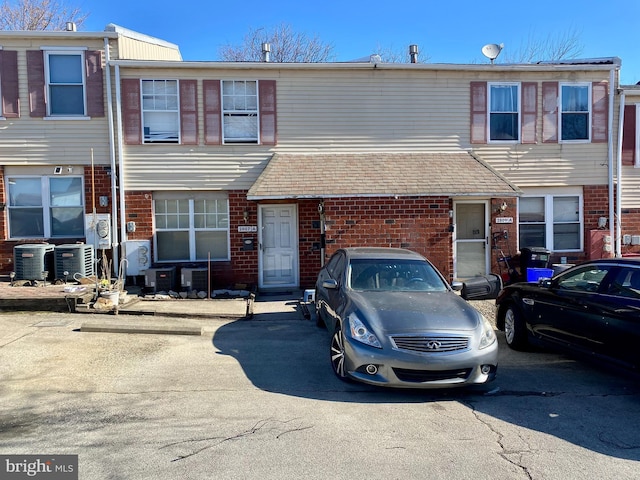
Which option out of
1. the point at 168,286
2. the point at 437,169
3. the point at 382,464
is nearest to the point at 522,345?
the point at 382,464

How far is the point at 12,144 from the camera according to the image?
1130 centimetres

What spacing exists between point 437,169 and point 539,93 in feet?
11.9

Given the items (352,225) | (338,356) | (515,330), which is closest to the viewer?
(338,356)

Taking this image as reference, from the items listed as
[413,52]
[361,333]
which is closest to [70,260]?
[361,333]

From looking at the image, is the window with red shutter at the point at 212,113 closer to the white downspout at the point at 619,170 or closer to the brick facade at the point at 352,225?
the brick facade at the point at 352,225

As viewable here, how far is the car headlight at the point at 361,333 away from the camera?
16.5 ft

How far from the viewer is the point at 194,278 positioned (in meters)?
11.0

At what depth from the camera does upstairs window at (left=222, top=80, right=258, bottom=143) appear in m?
11.8

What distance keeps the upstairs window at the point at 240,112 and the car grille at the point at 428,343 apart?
320 inches

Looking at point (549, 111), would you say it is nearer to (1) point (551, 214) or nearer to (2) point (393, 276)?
(1) point (551, 214)

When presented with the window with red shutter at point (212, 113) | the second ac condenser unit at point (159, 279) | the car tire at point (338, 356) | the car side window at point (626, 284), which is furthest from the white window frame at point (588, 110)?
the second ac condenser unit at point (159, 279)

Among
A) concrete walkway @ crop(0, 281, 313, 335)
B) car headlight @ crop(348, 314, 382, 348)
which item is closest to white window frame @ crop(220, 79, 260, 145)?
concrete walkway @ crop(0, 281, 313, 335)

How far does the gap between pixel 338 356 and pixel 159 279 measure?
6.69m

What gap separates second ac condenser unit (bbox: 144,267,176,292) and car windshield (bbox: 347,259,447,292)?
5717mm
